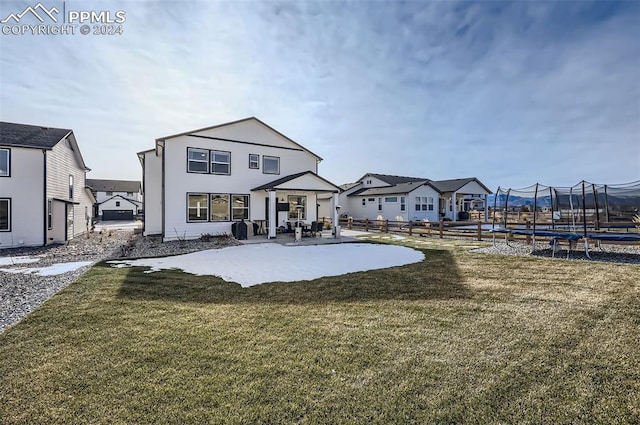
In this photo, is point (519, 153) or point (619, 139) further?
point (519, 153)

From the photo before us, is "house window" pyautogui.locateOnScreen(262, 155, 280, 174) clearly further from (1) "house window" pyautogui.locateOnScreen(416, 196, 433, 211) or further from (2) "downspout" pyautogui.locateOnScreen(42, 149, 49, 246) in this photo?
(1) "house window" pyautogui.locateOnScreen(416, 196, 433, 211)

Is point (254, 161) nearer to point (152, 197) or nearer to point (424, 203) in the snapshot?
point (152, 197)

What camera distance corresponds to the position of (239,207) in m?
16.9

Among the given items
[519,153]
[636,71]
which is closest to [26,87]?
[636,71]

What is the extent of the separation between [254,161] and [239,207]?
9.43 ft

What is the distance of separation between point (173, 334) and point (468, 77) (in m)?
15.0

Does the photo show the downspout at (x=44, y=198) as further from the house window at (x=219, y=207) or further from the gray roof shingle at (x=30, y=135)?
the house window at (x=219, y=207)

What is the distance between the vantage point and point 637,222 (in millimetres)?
11766

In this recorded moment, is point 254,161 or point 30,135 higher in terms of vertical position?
point 30,135

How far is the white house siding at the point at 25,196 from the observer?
13352 millimetres

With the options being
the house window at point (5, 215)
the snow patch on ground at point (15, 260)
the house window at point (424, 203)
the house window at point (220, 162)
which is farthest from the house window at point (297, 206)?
the house window at point (424, 203)

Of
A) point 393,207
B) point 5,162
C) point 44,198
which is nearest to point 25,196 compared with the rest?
point 44,198

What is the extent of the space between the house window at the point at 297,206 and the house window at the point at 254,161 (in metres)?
2.79

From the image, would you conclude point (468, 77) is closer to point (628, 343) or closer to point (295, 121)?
point (295, 121)
